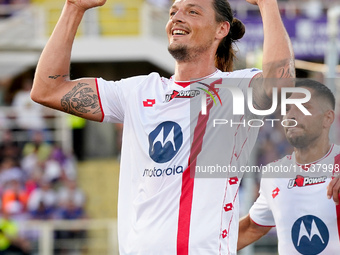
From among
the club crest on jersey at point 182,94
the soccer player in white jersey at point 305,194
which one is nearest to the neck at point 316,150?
the soccer player in white jersey at point 305,194

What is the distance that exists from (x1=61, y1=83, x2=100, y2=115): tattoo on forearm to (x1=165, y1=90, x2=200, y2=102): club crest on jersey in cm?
39

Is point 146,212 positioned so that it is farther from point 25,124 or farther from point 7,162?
point 25,124

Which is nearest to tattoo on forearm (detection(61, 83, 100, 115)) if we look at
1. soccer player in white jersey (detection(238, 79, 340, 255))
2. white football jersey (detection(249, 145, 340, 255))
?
soccer player in white jersey (detection(238, 79, 340, 255))

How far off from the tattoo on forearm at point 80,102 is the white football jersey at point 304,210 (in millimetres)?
1401

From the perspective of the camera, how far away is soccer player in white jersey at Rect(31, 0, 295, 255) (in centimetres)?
419

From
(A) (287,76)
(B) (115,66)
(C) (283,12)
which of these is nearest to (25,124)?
(B) (115,66)

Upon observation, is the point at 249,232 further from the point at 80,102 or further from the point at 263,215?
the point at 80,102

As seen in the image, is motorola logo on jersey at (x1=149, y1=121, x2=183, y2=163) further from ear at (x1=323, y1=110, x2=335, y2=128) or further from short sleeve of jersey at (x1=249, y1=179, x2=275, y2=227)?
ear at (x1=323, y1=110, x2=335, y2=128)

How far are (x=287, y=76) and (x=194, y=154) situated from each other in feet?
2.13

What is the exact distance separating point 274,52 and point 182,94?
636mm

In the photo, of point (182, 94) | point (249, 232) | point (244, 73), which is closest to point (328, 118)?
point (249, 232)

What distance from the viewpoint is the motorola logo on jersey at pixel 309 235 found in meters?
Result: 5.01

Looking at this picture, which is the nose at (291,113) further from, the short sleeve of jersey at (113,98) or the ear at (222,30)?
the short sleeve of jersey at (113,98)

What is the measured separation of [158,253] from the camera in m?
4.19
